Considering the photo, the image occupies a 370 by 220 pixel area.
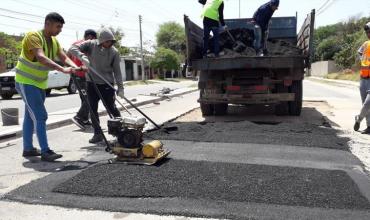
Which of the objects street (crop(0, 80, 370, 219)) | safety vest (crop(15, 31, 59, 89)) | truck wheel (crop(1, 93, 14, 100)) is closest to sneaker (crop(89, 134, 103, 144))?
street (crop(0, 80, 370, 219))

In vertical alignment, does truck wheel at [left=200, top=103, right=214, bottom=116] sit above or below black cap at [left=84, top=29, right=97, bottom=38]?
below

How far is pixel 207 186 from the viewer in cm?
419

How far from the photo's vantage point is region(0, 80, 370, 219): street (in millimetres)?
3664

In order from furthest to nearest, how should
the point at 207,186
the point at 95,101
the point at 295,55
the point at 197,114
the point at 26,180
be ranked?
the point at 197,114 → the point at 295,55 → the point at 95,101 → the point at 26,180 → the point at 207,186

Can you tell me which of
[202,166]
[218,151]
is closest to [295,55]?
[218,151]

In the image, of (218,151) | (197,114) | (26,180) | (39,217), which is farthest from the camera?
(197,114)

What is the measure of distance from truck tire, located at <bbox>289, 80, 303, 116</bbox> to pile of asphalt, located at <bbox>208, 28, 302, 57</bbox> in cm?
66

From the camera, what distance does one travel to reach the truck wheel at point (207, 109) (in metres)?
10.1

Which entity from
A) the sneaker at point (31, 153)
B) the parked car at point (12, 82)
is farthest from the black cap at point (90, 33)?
the parked car at point (12, 82)

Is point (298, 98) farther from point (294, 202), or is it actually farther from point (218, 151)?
point (294, 202)

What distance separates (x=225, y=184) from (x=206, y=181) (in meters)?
0.21

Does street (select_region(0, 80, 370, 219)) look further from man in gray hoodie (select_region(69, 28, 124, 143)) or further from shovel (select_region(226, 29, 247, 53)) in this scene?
shovel (select_region(226, 29, 247, 53))

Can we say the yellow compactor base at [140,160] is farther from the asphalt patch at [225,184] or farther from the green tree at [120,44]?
the green tree at [120,44]

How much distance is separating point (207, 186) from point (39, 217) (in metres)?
1.55
